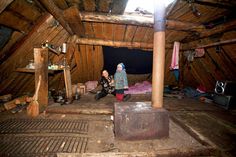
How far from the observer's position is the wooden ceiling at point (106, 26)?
287 cm

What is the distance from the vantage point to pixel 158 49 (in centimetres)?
275

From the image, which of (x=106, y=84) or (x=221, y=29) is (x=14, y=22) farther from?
(x=221, y=29)

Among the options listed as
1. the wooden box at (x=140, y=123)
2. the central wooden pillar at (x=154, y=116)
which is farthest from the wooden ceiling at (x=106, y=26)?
the wooden box at (x=140, y=123)

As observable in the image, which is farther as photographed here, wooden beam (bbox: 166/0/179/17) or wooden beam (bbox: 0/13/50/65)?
wooden beam (bbox: 0/13/50/65)

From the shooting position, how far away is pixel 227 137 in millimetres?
2908

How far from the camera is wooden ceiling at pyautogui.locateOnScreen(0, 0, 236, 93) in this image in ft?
9.41

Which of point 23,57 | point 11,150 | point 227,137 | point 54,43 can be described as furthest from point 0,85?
point 227,137

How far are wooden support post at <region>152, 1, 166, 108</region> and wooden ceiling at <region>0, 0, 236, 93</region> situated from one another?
1.61 ft

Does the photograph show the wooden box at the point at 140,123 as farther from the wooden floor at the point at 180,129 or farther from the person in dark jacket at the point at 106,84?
the person in dark jacket at the point at 106,84

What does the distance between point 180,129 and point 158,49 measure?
6.21 ft

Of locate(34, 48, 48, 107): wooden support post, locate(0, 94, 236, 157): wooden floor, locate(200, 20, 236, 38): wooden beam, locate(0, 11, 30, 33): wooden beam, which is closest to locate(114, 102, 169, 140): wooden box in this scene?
locate(0, 94, 236, 157): wooden floor

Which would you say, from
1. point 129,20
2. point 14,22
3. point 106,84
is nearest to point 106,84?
point 106,84

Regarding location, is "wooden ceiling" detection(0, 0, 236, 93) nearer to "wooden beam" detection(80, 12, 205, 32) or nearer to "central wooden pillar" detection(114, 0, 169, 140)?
"wooden beam" detection(80, 12, 205, 32)

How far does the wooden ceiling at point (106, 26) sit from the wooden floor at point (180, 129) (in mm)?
1770
